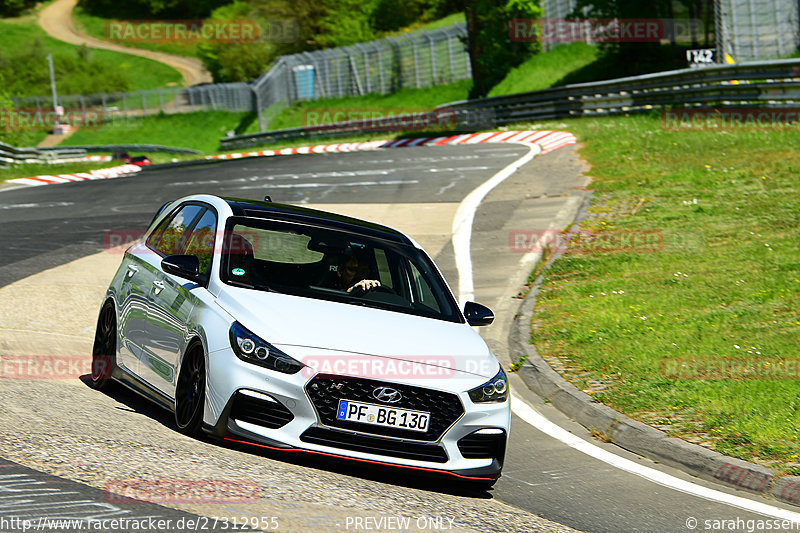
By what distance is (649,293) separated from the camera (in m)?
12.8

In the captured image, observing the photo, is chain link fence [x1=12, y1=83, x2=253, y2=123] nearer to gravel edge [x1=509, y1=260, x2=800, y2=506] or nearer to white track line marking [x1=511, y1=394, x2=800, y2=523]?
gravel edge [x1=509, y1=260, x2=800, y2=506]

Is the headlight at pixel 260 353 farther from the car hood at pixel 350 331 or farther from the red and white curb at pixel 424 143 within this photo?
the red and white curb at pixel 424 143

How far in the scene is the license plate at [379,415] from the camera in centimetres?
643

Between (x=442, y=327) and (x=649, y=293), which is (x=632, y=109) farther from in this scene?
(x=442, y=327)

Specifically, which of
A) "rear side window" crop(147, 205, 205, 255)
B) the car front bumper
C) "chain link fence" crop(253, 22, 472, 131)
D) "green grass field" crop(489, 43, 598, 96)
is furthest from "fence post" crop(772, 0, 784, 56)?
the car front bumper

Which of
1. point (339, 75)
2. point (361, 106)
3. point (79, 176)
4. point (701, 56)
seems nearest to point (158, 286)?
point (79, 176)

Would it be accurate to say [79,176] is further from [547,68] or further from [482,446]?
[547,68]

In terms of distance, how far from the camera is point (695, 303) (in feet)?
39.8

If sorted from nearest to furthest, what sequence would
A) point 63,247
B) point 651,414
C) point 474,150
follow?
point 651,414
point 63,247
point 474,150

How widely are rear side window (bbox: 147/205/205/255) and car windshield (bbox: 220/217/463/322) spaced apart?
785 millimetres

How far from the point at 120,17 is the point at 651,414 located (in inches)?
4973

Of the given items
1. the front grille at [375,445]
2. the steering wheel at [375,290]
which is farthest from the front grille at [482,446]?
the steering wheel at [375,290]

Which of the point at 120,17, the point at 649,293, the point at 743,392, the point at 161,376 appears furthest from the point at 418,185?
the point at 120,17

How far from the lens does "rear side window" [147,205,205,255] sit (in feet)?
27.9
